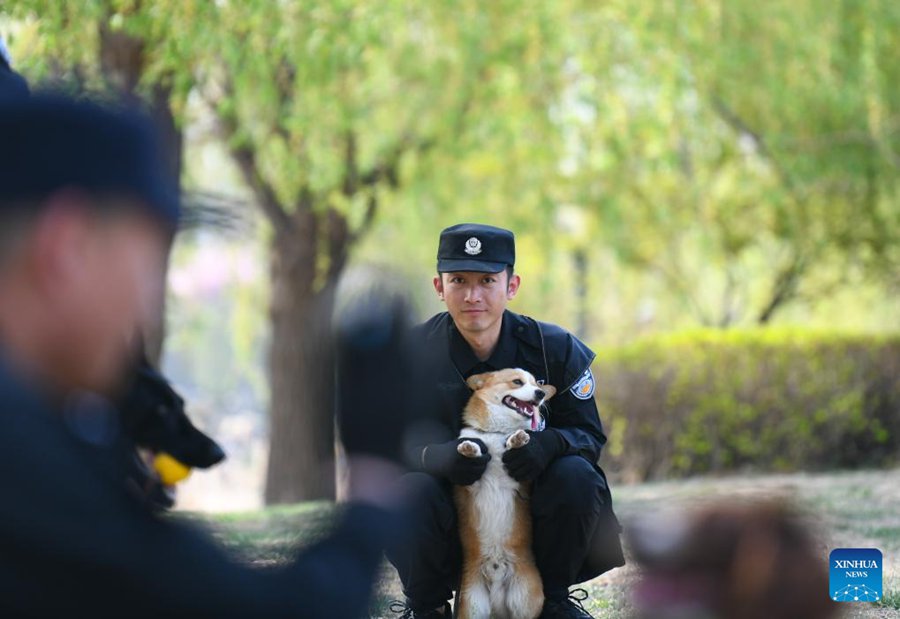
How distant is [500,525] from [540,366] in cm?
54

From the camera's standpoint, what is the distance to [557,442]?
11.0ft

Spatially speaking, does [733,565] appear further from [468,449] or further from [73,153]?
[468,449]

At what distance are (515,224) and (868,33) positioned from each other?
3.87 metres

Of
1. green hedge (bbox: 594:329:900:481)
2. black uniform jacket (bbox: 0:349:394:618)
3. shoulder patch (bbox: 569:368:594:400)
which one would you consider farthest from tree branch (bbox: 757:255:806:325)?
black uniform jacket (bbox: 0:349:394:618)

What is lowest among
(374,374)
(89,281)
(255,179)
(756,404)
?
(756,404)

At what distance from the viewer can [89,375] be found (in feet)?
4.66

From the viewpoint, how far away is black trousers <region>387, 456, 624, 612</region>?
3301 millimetres

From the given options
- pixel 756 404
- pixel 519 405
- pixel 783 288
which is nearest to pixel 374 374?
pixel 519 405

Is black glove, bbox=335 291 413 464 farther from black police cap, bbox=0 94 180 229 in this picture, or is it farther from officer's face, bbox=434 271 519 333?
officer's face, bbox=434 271 519 333

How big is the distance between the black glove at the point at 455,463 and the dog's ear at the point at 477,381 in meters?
0.20

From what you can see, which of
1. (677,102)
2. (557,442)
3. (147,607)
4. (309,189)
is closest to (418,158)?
(309,189)

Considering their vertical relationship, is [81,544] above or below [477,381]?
below

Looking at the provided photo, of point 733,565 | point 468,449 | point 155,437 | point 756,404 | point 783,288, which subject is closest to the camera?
point 733,565

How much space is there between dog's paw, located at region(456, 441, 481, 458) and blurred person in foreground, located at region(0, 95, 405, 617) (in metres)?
1.72
